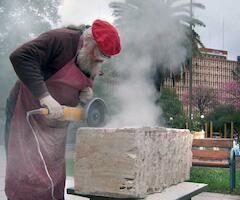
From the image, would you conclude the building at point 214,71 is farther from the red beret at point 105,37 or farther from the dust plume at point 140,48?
the red beret at point 105,37

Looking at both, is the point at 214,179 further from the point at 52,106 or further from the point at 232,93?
the point at 232,93

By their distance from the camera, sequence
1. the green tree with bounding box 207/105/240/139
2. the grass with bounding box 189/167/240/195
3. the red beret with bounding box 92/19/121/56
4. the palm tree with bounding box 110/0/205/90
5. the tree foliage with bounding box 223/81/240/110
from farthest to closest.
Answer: the tree foliage with bounding box 223/81/240/110
the green tree with bounding box 207/105/240/139
the palm tree with bounding box 110/0/205/90
the grass with bounding box 189/167/240/195
the red beret with bounding box 92/19/121/56

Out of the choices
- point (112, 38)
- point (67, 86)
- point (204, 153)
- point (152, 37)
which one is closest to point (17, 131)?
point (67, 86)

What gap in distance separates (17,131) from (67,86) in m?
0.30

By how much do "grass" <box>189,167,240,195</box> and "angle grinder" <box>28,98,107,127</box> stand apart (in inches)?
168

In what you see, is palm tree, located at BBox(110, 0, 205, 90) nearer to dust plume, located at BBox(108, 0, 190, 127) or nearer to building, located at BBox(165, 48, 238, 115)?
dust plume, located at BBox(108, 0, 190, 127)

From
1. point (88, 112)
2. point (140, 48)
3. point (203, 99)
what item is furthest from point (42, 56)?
point (203, 99)

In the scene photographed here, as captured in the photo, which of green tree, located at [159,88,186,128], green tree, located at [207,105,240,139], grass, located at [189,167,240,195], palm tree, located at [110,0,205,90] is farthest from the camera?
green tree, located at [207,105,240,139]

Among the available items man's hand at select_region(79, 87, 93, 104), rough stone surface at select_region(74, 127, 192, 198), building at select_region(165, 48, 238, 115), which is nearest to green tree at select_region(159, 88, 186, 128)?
rough stone surface at select_region(74, 127, 192, 198)

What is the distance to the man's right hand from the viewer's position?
188cm

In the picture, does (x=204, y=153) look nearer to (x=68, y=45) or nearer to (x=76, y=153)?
(x=76, y=153)

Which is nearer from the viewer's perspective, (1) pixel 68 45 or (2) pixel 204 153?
(1) pixel 68 45

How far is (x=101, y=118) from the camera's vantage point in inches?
89.3

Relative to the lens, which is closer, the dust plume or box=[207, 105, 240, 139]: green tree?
the dust plume
